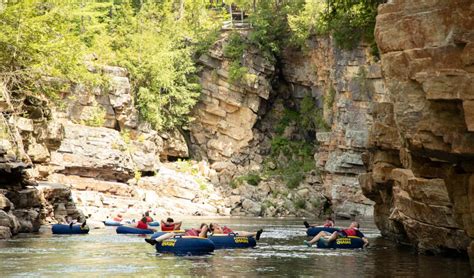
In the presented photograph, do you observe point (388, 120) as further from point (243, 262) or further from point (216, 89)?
point (216, 89)

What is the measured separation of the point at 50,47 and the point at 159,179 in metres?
25.3

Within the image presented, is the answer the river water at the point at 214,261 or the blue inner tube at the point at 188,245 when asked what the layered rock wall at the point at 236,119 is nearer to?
the river water at the point at 214,261

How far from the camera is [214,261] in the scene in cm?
2477

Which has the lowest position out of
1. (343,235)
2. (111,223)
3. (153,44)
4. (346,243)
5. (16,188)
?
(346,243)

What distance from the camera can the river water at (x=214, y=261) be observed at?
21647 mm

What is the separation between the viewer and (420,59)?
17.6 meters

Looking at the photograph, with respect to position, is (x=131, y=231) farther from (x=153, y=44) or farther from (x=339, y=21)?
(x=153, y=44)

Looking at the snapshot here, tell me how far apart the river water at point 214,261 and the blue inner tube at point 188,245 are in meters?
0.33

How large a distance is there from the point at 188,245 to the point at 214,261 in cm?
196

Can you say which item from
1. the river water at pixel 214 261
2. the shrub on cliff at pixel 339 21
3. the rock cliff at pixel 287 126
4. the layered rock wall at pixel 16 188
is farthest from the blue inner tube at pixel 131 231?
the rock cliff at pixel 287 126

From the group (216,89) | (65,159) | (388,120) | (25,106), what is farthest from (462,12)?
(216,89)

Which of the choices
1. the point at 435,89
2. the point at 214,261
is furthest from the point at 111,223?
the point at 435,89

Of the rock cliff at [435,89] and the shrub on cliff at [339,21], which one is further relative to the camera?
the shrub on cliff at [339,21]

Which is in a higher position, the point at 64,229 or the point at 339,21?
the point at 339,21
